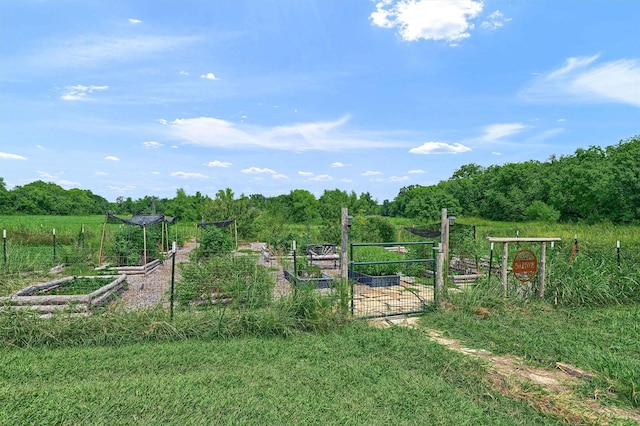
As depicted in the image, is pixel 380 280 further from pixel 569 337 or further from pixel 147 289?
pixel 147 289

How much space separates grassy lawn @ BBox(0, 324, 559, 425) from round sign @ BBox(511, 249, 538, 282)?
3.41m

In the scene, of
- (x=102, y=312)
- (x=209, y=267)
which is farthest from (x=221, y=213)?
(x=102, y=312)

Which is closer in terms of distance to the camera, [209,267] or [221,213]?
[209,267]

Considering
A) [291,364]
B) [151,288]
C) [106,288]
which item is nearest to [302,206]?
[151,288]

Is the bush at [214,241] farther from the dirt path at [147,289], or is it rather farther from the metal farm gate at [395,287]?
the metal farm gate at [395,287]

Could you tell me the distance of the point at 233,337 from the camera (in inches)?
198

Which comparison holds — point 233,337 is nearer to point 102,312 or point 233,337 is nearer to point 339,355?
point 339,355

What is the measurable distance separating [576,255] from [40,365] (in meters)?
10.00

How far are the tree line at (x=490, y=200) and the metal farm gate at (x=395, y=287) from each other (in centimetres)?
585

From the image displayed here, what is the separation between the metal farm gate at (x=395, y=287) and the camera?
6.49 metres

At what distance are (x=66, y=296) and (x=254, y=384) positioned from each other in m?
4.22

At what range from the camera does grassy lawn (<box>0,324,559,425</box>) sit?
3.13 meters

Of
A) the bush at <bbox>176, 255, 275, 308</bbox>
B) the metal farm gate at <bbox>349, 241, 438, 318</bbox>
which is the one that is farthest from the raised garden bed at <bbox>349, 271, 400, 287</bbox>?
the bush at <bbox>176, 255, 275, 308</bbox>

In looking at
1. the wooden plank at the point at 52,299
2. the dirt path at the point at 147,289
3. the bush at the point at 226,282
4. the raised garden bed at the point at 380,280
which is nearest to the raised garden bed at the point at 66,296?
the wooden plank at the point at 52,299
